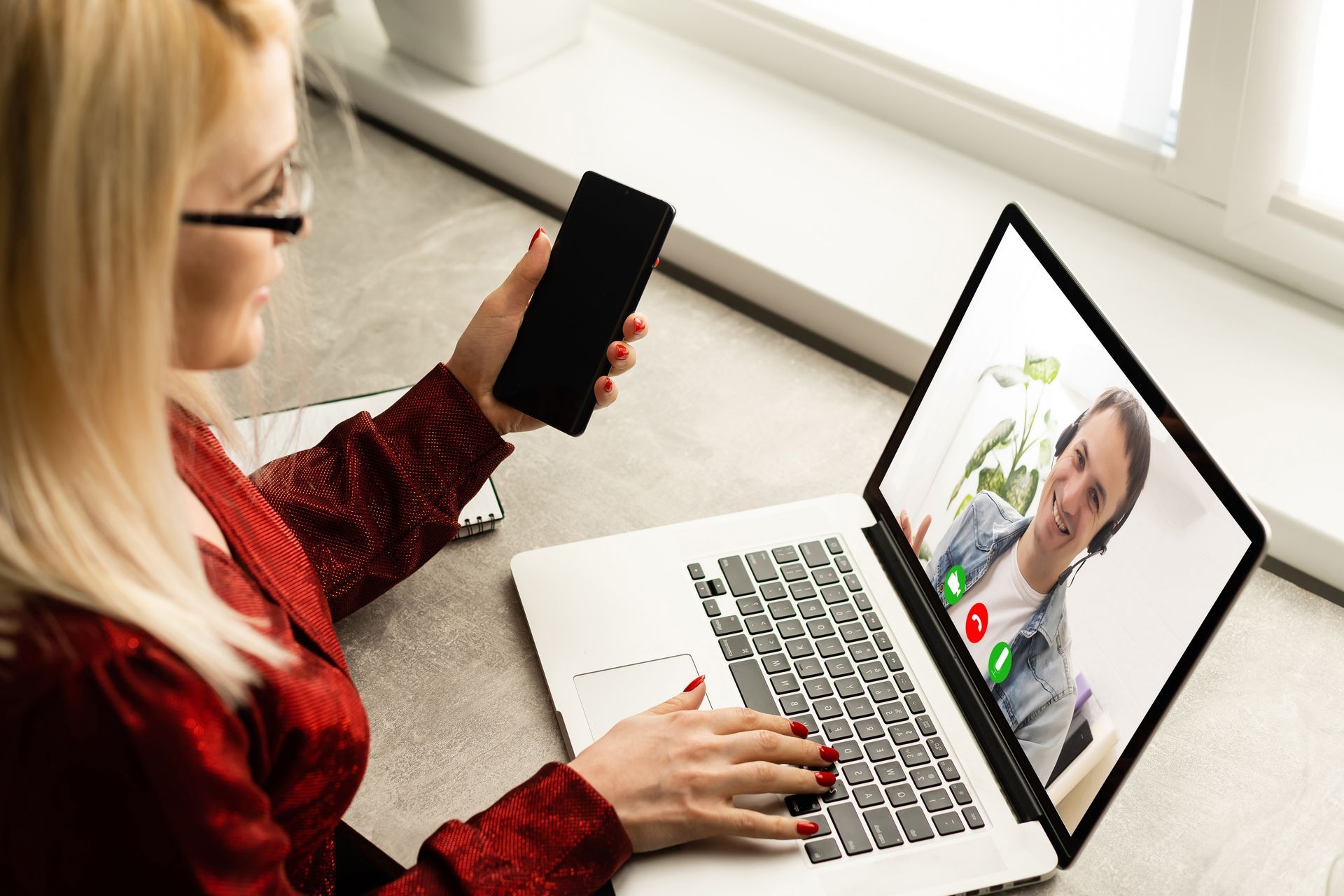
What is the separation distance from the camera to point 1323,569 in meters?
0.92

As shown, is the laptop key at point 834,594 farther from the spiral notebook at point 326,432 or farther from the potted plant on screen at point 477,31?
the potted plant on screen at point 477,31

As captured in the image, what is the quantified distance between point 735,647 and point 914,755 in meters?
0.14

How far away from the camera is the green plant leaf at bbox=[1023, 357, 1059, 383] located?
28.4 inches

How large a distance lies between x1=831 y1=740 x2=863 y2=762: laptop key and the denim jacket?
0.31 feet

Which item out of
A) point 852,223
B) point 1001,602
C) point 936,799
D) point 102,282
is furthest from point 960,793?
point 852,223

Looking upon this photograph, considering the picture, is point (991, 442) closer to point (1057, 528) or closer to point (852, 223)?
point (1057, 528)

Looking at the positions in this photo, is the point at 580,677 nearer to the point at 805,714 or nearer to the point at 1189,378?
the point at 805,714

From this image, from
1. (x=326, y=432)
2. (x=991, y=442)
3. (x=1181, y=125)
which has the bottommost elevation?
(x=326, y=432)

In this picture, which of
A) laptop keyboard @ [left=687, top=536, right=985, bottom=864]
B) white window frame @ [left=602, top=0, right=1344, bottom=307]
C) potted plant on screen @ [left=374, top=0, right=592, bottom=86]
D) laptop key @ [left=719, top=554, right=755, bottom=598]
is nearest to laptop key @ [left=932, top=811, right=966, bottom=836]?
laptop keyboard @ [left=687, top=536, right=985, bottom=864]

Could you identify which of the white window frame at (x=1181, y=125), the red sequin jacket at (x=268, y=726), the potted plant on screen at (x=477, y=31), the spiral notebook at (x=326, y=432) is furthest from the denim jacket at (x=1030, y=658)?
the potted plant on screen at (x=477, y=31)

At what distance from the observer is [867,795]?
0.70 metres

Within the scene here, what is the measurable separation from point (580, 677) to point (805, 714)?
0.50 feet

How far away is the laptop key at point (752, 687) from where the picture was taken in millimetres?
753

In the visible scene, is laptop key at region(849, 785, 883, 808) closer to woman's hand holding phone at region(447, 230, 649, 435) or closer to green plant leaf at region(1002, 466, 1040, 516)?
green plant leaf at region(1002, 466, 1040, 516)
